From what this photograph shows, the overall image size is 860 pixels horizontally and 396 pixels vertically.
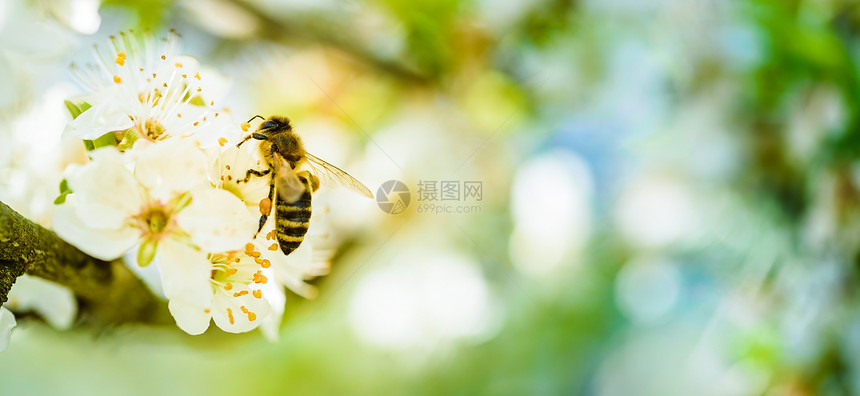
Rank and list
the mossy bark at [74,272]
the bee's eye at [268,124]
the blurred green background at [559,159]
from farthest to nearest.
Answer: the blurred green background at [559,159] < the bee's eye at [268,124] < the mossy bark at [74,272]

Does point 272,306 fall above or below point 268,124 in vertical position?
below

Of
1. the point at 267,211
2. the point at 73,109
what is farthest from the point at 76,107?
the point at 267,211

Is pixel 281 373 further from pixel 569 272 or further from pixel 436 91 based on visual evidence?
pixel 436 91

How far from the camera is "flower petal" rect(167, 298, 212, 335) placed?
296mm

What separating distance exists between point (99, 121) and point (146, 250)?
65 millimetres

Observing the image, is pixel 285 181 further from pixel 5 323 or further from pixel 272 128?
pixel 5 323

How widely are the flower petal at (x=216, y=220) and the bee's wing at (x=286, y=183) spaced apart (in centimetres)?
4

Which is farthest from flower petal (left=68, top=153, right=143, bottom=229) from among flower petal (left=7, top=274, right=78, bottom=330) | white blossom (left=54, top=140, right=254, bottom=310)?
flower petal (left=7, top=274, right=78, bottom=330)

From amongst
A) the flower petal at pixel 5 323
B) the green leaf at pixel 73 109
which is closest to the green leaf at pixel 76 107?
the green leaf at pixel 73 109

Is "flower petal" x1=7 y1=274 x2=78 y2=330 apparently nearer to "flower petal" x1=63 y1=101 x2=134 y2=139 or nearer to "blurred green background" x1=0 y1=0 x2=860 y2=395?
"blurred green background" x1=0 y1=0 x2=860 y2=395

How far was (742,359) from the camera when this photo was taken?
78 centimetres

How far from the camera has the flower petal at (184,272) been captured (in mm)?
288

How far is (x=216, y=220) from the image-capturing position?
0.94ft

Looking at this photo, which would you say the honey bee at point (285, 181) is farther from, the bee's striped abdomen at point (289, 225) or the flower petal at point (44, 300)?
the flower petal at point (44, 300)
